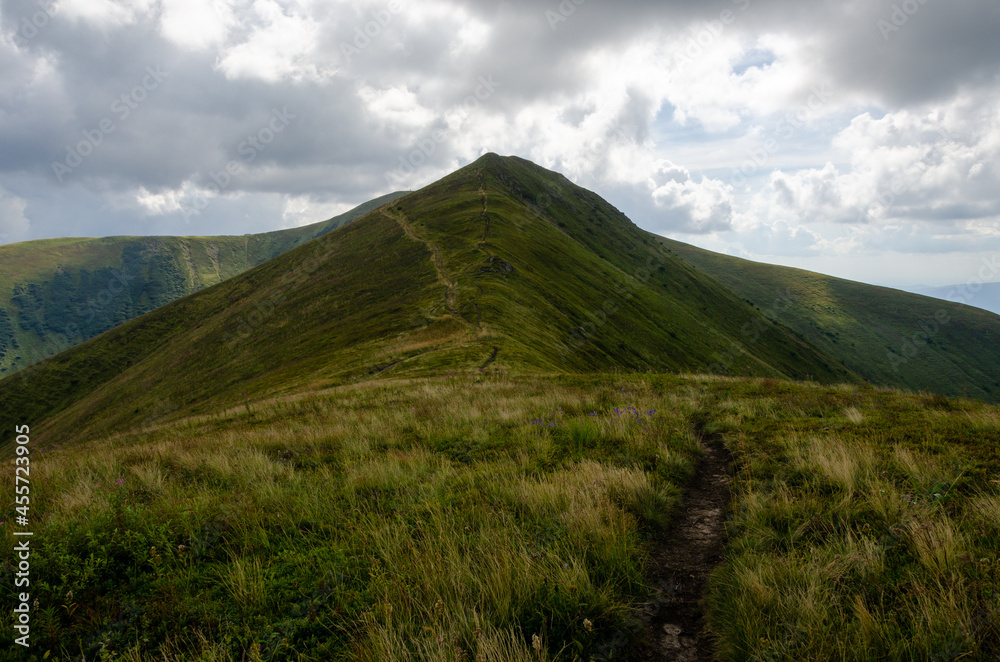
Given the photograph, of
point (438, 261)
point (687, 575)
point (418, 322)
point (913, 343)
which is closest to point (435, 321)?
point (418, 322)

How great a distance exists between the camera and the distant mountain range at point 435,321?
38812mm

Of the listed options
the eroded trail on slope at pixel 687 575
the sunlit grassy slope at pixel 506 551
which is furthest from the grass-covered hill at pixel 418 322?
the eroded trail on slope at pixel 687 575

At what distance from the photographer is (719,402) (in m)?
11.7

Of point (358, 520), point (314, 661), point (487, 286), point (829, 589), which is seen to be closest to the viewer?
point (314, 661)

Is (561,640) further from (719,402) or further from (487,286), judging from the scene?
(487,286)

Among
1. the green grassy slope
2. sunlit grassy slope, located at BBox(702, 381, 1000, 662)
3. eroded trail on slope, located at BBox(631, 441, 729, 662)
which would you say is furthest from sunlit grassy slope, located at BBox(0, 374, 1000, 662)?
the green grassy slope

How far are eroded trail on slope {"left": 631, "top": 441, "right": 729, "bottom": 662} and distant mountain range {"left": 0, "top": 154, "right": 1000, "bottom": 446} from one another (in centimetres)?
2030

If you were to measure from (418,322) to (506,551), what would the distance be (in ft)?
129

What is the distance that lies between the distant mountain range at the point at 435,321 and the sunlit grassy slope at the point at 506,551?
19.1 m

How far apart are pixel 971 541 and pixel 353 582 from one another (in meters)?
5.06

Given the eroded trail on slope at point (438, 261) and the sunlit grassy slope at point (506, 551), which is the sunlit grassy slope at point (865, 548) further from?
the eroded trail on slope at point (438, 261)

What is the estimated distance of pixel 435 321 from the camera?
132ft

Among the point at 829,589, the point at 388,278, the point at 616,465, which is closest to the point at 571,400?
the point at 616,465

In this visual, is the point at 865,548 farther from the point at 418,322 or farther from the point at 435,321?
the point at 418,322
